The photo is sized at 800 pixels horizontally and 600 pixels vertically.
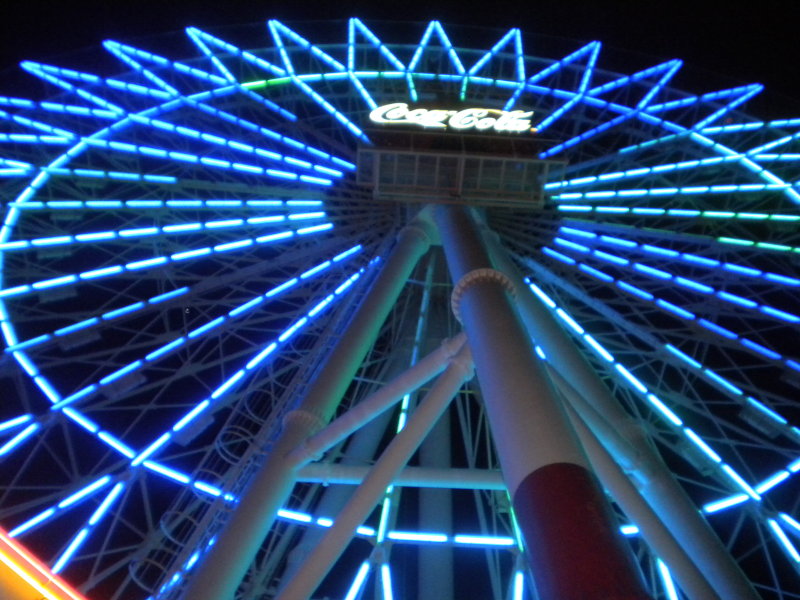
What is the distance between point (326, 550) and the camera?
777cm

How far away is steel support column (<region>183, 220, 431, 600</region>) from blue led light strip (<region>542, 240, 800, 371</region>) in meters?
3.21

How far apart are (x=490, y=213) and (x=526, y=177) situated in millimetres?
1719

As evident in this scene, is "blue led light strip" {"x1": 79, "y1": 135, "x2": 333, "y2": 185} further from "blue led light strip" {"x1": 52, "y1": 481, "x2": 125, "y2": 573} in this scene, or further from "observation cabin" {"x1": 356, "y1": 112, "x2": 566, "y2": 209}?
"blue led light strip" {"x1": 52, "y1": 481, "x2": 125, "y2": 573}

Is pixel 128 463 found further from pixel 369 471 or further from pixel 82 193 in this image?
pixel 82 193

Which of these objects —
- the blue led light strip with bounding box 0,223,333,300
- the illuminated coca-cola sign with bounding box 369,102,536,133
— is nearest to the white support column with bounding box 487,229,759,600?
the illuminated coca-cola sign with bounding box 369,102,536,133

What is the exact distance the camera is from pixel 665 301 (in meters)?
12.4

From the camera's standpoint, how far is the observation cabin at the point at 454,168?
12.2m

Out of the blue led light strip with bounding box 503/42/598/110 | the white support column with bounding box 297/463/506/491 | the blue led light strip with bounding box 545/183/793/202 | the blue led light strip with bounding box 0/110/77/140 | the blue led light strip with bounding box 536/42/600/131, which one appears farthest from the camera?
the blue led light strip with bounding box 503/42/598/110

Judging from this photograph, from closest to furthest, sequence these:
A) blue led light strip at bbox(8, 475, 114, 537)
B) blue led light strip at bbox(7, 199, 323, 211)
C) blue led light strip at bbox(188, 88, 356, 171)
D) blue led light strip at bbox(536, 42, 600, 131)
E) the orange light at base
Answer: the orange light at base
blue led light strip at bbox(8, 475, 114, 537)
blue led light strip at bbox(7, 199, 323, 211)
blue led light strip at bbox(188, 88, 356, 171)
blue led light strip at bbox(536, 42, 600, 131)

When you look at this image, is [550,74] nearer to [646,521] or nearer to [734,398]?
[734,398]

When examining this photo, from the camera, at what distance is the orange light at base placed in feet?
13.3

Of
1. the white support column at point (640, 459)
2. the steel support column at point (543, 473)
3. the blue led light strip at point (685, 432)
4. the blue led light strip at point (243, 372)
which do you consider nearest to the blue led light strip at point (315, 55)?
the blue led light strip at point (243, 372)

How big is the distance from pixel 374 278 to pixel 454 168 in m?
2.17

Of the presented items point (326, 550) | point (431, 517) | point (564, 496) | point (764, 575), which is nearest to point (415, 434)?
point (326, 550)
